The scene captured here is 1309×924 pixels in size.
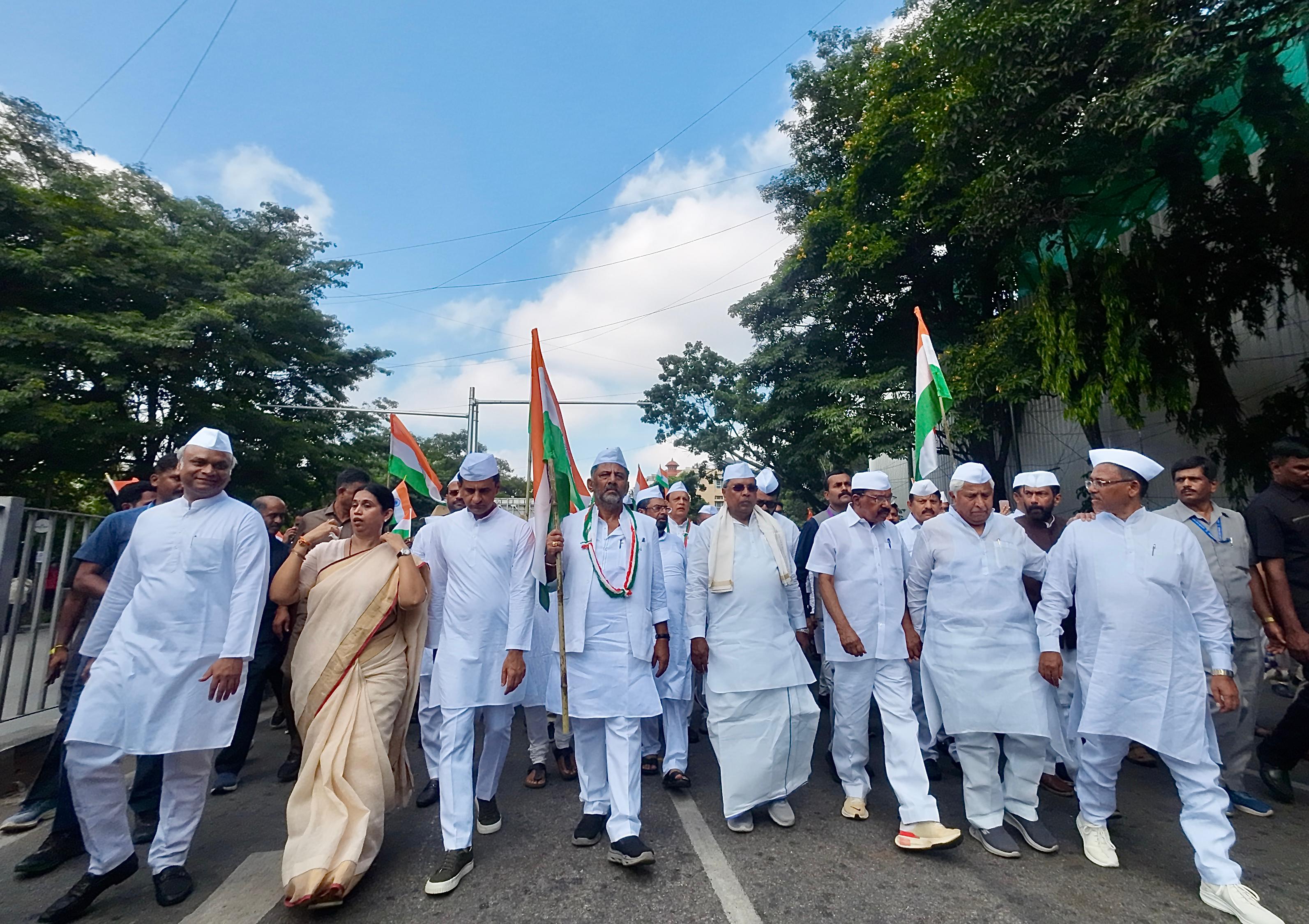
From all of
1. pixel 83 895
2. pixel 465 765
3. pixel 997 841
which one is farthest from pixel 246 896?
pixel 997 841

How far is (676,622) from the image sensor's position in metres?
5.98

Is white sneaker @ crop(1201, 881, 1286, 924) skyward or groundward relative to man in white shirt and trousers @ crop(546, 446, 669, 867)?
groundward

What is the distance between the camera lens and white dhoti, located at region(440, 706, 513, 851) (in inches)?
138

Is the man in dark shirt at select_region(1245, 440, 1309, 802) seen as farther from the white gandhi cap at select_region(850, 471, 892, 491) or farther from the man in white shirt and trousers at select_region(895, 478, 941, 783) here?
the white gandhi cap at select_region(850, 471, 892, 491)

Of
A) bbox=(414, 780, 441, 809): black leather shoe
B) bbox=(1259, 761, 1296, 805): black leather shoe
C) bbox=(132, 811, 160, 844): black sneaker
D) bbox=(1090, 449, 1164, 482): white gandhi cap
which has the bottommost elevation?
bbox=(1259, 761, 1296, 805): black leather shoe

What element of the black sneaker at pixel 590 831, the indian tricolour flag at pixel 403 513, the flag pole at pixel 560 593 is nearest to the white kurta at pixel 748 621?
the flag pole at pixel 560 593

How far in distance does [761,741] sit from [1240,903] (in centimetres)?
206

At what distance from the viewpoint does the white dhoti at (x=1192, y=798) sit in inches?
123

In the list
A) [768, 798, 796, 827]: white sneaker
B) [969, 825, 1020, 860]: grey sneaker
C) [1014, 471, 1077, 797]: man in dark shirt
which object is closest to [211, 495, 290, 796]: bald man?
[768, 798, 796, 827]: white sneaker

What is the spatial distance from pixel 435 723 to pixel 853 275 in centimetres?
1258

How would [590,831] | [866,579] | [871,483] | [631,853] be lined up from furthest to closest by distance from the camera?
[871,483] < [866,579] < [590,831] < [631,853]

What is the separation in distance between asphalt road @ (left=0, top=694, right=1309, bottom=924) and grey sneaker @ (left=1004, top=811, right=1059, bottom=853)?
6 centimetres

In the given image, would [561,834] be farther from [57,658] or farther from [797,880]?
[57,658]

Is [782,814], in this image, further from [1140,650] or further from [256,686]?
[256,686]
